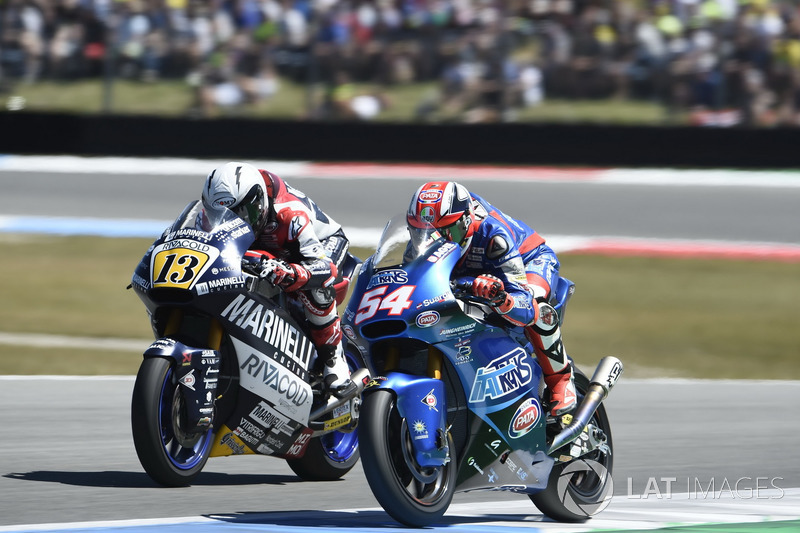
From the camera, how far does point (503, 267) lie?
543 centimetres

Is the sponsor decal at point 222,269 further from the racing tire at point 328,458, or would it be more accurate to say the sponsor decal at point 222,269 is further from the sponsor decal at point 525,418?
the sponsor decal at point 525,418

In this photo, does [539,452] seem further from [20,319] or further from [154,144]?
[154,144]

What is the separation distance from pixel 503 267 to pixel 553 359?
17.5 inches

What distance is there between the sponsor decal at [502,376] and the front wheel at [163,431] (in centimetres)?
133

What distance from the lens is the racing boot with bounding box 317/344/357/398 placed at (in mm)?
6180

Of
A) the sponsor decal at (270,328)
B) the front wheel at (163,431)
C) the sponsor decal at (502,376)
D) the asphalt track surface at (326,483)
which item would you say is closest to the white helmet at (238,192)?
the sponsor decal at (270,328)

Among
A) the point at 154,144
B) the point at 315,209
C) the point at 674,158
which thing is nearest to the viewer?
the point at 315,209

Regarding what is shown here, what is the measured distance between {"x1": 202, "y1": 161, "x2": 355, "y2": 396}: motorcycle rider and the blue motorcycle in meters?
0.66

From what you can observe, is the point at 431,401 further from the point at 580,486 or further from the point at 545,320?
the point at 580,486

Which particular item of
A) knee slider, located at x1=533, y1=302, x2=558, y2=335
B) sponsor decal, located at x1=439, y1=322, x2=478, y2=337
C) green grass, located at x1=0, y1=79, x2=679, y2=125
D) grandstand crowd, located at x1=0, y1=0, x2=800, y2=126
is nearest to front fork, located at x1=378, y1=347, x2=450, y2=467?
sponsor decal, located at x1=439, y1=322, x2=478, y2=337

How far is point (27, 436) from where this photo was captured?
713cm

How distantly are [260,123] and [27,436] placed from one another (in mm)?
12946

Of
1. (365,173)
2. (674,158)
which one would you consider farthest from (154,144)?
(674,158)

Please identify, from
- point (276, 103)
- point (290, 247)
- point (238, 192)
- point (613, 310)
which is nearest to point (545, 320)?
point (290, 247)
